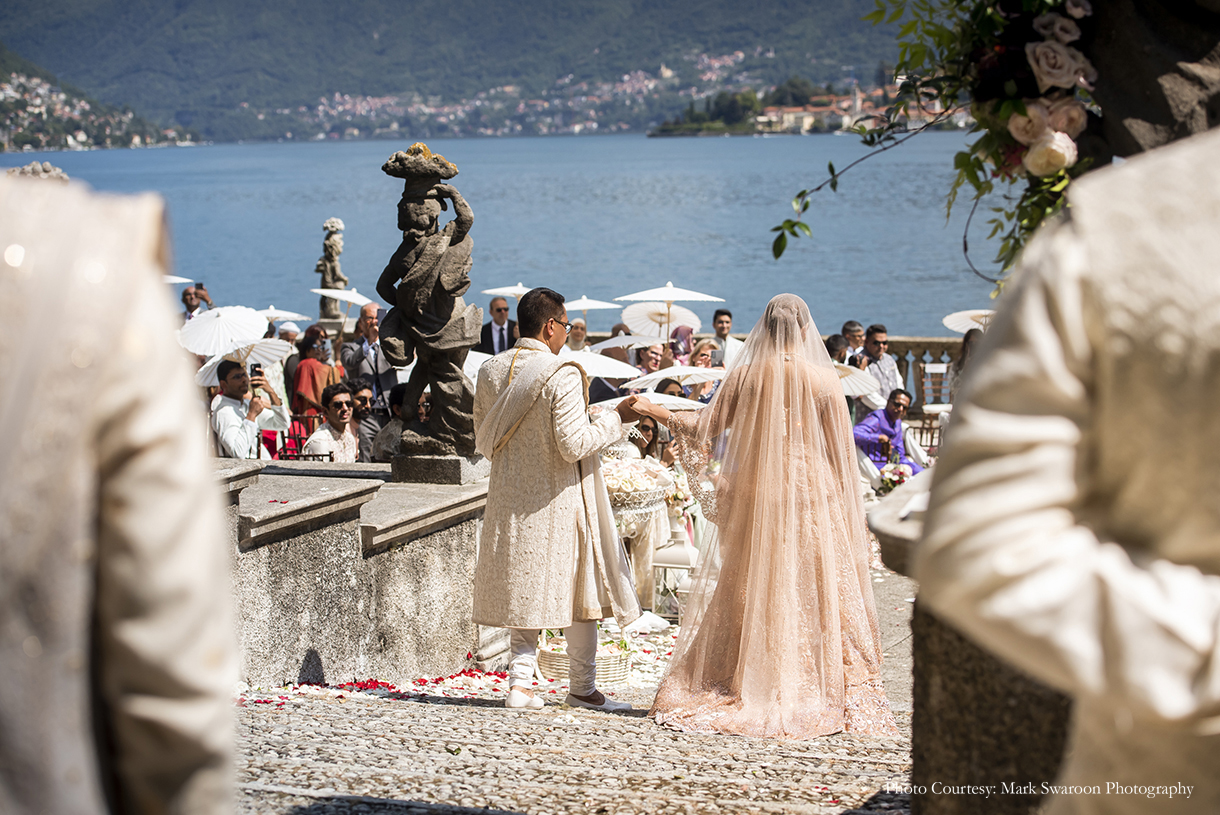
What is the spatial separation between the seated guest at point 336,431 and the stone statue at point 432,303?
5.69ft

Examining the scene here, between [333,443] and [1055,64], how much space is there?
777cm

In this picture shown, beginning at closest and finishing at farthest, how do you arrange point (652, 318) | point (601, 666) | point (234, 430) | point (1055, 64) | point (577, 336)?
1. point (1055, 64)
2. point (601, 666)
3. point (234, 430)
4. point (577, 336)
5. point (652, 318)

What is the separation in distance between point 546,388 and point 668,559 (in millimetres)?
3215

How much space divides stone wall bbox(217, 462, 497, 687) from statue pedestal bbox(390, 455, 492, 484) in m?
0.10

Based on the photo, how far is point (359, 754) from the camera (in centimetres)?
427

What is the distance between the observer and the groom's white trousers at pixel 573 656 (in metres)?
5.73

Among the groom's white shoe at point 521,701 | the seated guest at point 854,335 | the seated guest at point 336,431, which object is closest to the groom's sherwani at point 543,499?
the groom's white shoe at point 521,701

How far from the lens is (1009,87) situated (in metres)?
2.53

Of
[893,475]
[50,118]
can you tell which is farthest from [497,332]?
[50,118]

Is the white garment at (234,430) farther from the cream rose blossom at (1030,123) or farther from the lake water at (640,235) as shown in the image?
the lake water at (640,235)

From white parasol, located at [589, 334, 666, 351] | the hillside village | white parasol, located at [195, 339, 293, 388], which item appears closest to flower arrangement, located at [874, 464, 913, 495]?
white parasol, located at [589, 334, 666, 351]

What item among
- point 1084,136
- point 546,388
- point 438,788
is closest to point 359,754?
point 438,788

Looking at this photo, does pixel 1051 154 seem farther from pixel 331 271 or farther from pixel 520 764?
pixel 331 271

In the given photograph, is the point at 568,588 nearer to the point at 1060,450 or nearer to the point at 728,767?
the point at 728,767
